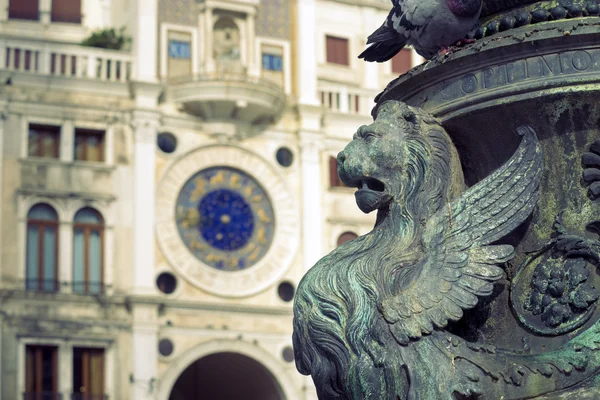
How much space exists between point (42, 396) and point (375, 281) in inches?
859

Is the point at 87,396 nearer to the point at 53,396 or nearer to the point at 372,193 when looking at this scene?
the point at 53,396

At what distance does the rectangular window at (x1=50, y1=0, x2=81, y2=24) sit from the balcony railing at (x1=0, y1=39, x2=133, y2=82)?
6.14 feet

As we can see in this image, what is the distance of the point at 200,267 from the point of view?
27.3 m

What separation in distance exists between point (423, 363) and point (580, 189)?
92 cm

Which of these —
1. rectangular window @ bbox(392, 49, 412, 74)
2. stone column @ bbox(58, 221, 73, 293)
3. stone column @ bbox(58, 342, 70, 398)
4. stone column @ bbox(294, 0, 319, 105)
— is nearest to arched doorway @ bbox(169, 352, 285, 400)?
stone column @ bbox(58, 342, 70, 398)

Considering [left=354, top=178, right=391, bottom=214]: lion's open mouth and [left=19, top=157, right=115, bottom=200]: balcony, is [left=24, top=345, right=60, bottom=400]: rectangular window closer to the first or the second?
[left=19, top=157, right=115, bottom=200]: balcony

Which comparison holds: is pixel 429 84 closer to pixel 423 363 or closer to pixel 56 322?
pixel 423 363

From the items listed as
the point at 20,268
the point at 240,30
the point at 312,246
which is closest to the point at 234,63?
the point at 240,30

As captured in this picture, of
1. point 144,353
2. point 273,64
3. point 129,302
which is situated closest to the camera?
point 144,353

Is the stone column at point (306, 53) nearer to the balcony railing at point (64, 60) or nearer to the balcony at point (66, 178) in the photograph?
the balcony railing at point (64, 60)

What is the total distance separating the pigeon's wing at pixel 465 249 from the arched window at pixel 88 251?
22464mm

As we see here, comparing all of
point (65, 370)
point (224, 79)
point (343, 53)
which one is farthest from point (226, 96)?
point (65, 370)

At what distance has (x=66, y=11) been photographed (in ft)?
96.6

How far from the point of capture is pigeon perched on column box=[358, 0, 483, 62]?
4844 millimetres
